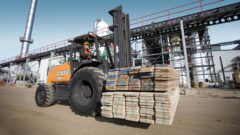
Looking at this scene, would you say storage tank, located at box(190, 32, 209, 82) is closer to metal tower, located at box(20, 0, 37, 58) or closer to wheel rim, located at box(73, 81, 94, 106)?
wheel rim, located at box(73, 81, 94, 106)

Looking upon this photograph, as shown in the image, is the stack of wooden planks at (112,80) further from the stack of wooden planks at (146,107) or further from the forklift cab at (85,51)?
the forklift cab at (85,51)

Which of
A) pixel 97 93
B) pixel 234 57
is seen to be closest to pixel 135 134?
pixel 97 93

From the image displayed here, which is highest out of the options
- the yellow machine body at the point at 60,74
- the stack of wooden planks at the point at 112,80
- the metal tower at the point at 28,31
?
the metal tower at the point at 28,31

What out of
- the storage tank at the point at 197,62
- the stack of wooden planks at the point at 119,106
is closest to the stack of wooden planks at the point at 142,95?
the stack of wooden planks at the point at 119,106

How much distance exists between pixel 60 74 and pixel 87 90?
217cm

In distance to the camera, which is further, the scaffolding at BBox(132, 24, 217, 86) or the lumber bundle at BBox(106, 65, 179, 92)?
the scaffolding at BBox(132, 24, 217, 86)

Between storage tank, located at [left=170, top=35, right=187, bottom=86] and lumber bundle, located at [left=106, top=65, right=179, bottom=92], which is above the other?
storage tank, located at [left=170, top=35, right=187, bottom=86]

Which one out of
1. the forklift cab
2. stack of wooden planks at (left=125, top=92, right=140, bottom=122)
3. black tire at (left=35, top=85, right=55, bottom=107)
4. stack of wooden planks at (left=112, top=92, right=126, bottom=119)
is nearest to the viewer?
stack of wooden planks at (left=125, top=92, right=140, bottom=122)

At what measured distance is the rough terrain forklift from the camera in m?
4.16

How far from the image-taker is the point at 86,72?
14.4ft

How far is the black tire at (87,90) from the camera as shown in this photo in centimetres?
399

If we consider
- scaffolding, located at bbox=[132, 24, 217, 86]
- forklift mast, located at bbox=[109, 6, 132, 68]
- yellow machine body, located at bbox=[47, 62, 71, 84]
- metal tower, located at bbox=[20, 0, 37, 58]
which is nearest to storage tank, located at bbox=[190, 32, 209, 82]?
scaffolding, located at bbox=[132, 24, 217, 86]

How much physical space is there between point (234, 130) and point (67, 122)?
413cm

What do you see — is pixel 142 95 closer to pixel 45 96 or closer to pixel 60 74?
pixel 60 74
